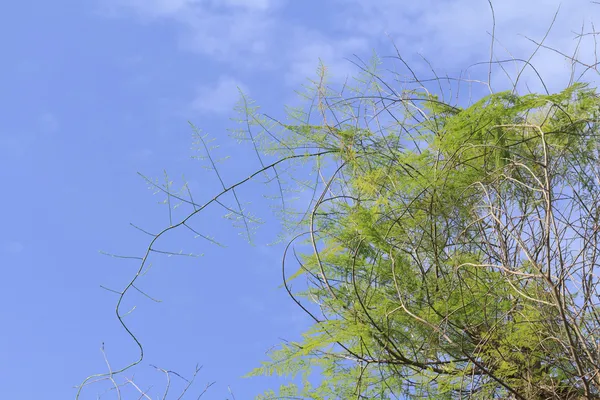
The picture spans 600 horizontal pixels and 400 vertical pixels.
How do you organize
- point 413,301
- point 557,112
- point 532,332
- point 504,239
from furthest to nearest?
point 557,112
point 504,239
point 413,301
point 532,332

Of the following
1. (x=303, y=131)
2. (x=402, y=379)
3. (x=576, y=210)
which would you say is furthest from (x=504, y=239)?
(x=303, y=131)

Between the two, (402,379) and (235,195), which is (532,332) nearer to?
(402,379)

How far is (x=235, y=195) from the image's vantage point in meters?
2.98

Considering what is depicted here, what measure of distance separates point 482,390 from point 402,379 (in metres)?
0.36

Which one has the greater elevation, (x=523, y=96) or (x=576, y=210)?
(x=523, y=96)

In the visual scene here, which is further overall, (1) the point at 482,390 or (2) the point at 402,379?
(2) the point at 402,379

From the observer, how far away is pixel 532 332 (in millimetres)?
2887

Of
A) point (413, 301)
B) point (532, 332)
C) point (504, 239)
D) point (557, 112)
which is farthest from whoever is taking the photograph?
point (557, 112)

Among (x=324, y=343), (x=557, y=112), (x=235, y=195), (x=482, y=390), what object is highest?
(x=557, y=112)

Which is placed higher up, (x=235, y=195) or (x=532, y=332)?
(x=235, y=195)

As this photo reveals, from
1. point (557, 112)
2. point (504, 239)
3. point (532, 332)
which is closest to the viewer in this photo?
point (532, 332)

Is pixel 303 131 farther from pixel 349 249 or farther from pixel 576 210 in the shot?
pixel 576 210

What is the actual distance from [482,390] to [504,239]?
696 mm

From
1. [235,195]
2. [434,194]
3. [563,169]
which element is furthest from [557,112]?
[235,195]
